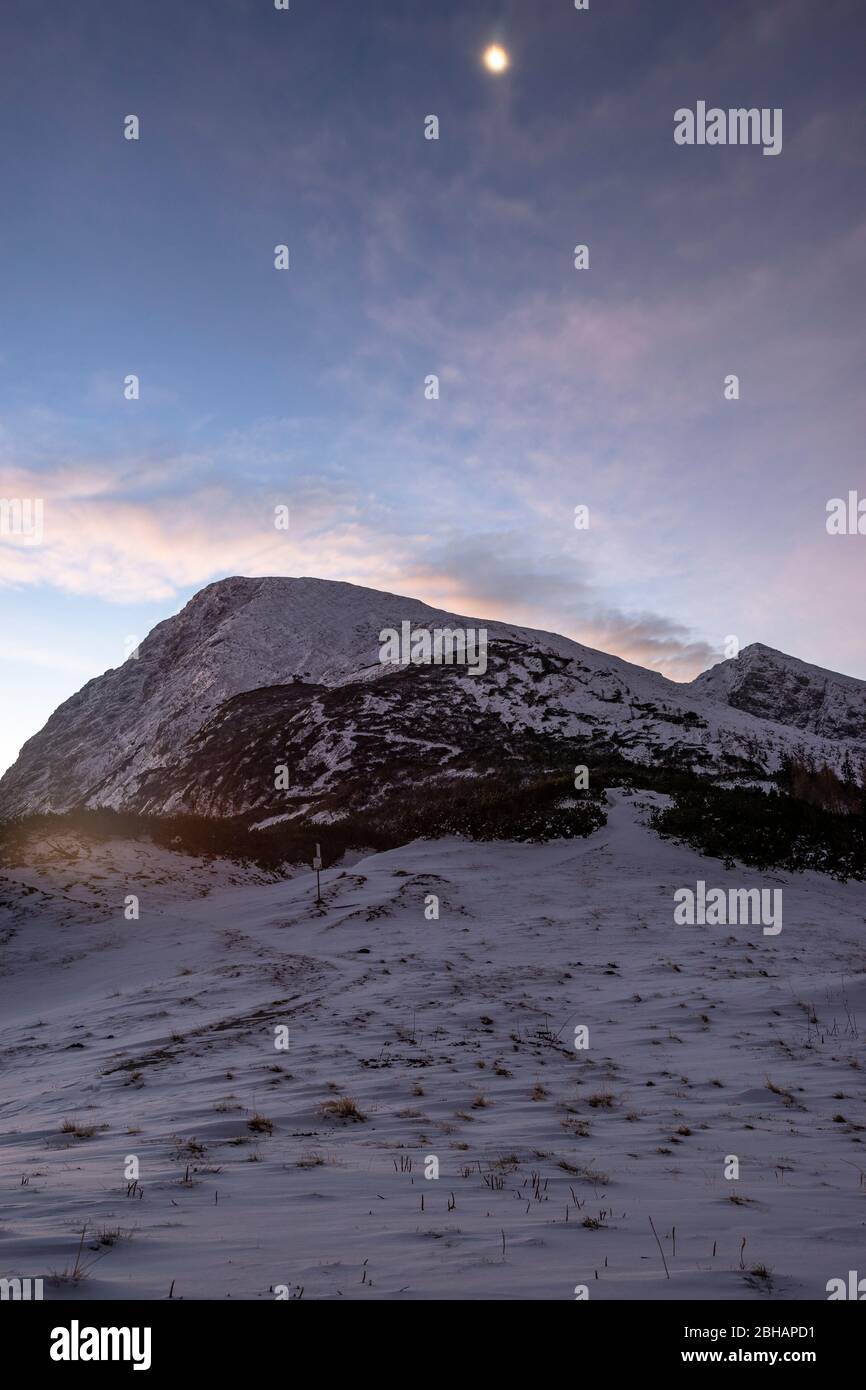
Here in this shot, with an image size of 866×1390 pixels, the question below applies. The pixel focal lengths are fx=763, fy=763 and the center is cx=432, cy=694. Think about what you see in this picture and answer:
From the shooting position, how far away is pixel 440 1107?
7.60 meters

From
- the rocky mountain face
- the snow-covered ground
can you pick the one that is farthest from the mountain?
the snow-covered ground

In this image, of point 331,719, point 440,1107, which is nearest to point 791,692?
point 331,719

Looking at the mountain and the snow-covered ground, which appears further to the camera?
the mountain

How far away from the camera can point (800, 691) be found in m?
125

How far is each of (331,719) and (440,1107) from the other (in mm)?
50358

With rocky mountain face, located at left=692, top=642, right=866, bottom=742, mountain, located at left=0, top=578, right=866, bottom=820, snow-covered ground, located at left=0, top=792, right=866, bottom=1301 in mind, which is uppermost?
rocky mountain face, located at left=692, top=642, right=866, bottom=742

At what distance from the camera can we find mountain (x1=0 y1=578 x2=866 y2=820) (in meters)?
48.8

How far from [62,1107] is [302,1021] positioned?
3946 mm

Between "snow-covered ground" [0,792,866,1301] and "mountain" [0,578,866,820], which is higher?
"mountain" [0,578,866,820]

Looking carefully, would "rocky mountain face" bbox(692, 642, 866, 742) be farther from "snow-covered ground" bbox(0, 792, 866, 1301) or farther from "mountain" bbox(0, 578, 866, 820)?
"snow-covered ground" bbox(0, 792, 866, 1301)

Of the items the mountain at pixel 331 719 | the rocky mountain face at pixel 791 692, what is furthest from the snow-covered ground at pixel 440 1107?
the rocky mountain face at pixel 791 692

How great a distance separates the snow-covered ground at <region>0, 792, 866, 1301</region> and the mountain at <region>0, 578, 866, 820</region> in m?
27.4
